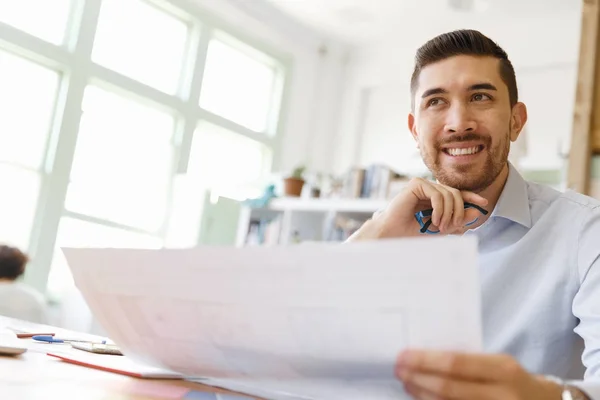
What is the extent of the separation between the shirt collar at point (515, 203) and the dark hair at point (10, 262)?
3017 mm

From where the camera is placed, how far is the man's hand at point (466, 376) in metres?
0.48

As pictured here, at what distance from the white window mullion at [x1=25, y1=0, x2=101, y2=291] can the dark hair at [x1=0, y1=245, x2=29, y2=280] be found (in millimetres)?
994

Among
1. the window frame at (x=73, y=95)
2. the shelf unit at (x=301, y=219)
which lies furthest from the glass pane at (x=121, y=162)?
the shelf unit at (x=301, y=219)

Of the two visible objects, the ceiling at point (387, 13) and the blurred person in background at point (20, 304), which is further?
the ceiling at point (387, 13)

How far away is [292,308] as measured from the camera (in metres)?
0.53

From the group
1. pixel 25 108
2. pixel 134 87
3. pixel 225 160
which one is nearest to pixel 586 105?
pixel 134 87

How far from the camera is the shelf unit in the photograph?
167 inches

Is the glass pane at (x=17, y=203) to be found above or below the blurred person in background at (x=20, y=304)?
above

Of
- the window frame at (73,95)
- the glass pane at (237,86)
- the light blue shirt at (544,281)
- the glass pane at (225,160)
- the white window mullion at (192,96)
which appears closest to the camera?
the light blue shirt at (544,281)

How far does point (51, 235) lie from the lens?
455 centimetres

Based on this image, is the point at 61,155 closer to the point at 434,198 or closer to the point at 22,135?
the point at 22,135

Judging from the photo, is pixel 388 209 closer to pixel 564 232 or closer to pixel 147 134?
pixel 564 232

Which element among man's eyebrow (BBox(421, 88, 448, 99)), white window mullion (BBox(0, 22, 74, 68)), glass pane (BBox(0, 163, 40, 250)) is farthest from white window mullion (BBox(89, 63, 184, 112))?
man's eyebrow (BBox(421, 88, 448, 99))

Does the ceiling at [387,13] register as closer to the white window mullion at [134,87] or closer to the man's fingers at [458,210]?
the white window mullion at [134,87]
